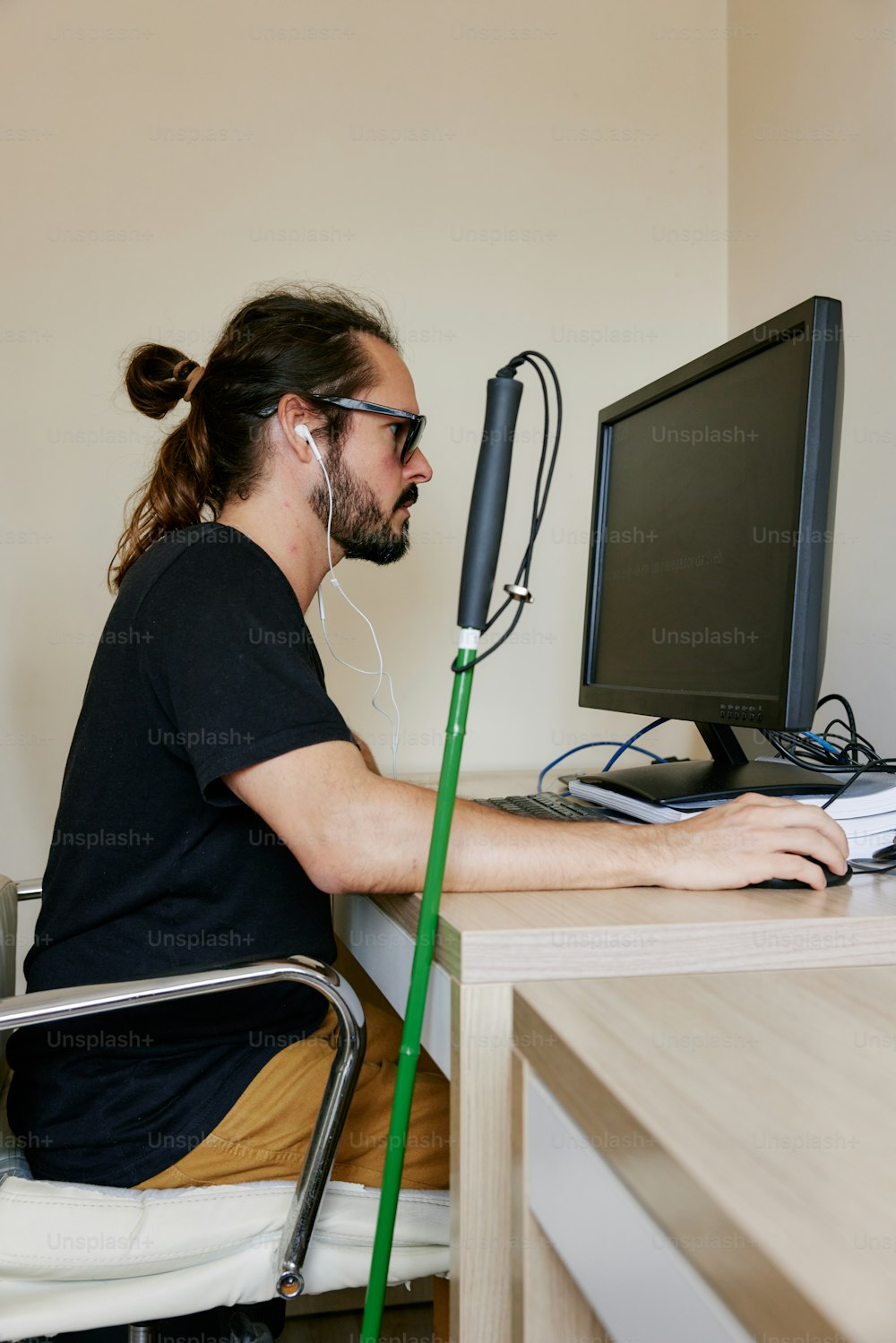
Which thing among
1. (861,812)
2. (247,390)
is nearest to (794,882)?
(861,812)

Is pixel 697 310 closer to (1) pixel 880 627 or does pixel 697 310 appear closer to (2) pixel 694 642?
(1) pixel 880 627

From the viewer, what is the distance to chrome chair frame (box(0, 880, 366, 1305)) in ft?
2.93

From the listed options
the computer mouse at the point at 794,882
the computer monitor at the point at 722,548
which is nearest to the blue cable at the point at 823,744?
the computer monitor at the point at 722,548

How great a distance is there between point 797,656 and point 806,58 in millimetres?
1463

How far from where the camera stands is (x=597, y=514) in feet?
5.40

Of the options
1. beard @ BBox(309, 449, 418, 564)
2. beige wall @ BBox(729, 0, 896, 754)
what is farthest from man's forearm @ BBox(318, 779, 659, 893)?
beige wall @ BBox(729, 0, 896, 754)

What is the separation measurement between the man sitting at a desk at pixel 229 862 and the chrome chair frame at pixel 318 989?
9cm

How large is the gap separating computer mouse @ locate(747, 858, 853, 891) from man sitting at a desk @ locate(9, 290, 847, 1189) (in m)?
0.02

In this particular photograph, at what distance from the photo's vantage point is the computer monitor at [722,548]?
108cm

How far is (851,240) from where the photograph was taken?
184 cm

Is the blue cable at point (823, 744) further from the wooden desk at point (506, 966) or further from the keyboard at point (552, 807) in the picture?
the wooden desk at point (506, 966)

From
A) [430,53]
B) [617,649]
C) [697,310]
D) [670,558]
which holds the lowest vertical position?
[617,649]

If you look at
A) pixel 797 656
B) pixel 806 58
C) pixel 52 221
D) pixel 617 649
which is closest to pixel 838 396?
pixel 797 656

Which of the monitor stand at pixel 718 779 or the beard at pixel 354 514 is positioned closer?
the monitor stand at pixel 718 779
